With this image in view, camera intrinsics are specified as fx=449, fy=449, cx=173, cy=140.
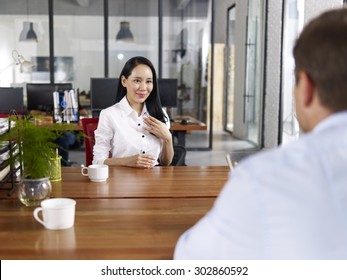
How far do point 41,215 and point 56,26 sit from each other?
7.75m

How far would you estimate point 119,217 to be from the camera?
1565 mm

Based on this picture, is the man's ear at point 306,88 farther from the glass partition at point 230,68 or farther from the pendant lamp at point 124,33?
the glass partition at point 230,68

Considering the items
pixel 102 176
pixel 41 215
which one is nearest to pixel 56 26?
pixel 102 176

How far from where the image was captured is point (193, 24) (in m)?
9.32

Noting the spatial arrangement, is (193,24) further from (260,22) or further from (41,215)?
(41,215)

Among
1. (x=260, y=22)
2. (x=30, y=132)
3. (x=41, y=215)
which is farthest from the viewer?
(x=260, y=22)

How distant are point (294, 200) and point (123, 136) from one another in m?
2.03

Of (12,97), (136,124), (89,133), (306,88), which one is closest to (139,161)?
(136,124)

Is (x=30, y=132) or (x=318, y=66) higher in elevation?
(x=318, y=66)

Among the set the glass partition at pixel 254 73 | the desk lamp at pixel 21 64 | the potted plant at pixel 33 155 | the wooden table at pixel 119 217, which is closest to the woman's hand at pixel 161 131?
the wooden table at pixel 119 217

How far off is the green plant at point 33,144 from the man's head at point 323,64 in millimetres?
1122

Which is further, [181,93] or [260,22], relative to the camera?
[181,93]

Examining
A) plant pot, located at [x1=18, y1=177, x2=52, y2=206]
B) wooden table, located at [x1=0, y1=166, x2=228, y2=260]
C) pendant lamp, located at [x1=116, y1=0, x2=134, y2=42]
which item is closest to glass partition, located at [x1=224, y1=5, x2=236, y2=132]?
pendant lamp, located at [x1=116, y1=0, x2=134, y2=42]
